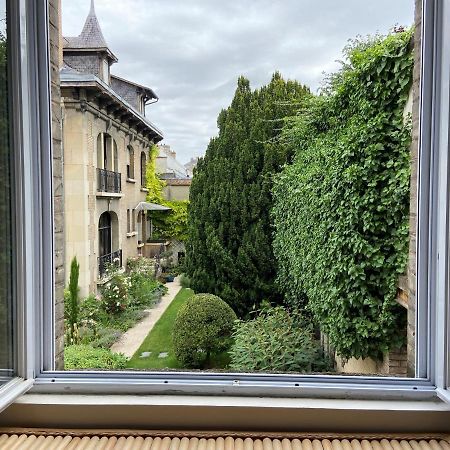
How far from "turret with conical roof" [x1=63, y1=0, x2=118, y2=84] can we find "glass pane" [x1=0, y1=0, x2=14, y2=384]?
1.34 meters

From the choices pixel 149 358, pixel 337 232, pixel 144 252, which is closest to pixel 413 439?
pixel 337 232

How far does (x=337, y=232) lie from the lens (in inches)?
92.0

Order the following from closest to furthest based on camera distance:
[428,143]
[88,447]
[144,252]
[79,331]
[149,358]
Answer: [88,447] < [428,143] < [149,358] < [79,331] < [144,252]

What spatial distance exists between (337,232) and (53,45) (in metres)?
1.82

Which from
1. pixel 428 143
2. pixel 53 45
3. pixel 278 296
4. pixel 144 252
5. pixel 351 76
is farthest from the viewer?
pixel 278 296

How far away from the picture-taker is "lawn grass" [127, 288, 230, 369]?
10.3ft

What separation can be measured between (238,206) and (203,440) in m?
3.83

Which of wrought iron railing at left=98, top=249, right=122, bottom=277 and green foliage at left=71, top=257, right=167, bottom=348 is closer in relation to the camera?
green foliage at left=71, top=257, right=167, bottom=348

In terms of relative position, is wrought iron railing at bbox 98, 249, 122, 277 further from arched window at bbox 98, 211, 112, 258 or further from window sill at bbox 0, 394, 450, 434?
window sill at bbox 0, 394, 450, 434

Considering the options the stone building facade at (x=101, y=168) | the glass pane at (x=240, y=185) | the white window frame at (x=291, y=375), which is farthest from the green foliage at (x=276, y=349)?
the white window frame at (x=291, y=375)

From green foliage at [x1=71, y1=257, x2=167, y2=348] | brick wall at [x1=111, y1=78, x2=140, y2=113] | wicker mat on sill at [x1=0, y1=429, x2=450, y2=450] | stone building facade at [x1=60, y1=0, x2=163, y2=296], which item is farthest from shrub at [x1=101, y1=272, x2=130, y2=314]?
wicker mat on sill at [x1=0, y1=429, x2=450, y2=450]

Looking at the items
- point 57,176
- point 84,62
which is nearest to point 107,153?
point 84,62

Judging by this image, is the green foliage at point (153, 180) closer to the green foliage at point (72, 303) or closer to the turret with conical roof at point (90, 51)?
the turret with conical roof at point (90, 51)

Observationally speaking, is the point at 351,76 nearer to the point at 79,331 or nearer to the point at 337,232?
the point at 337,232
